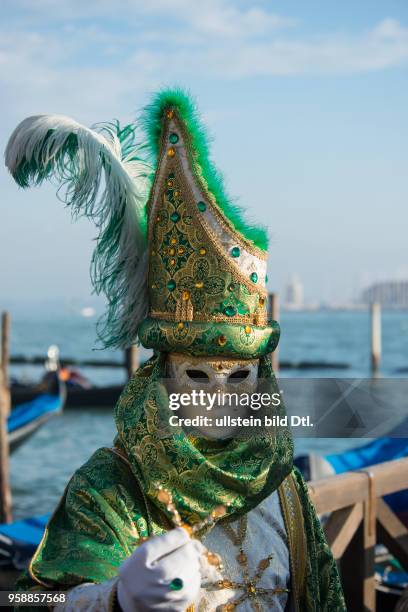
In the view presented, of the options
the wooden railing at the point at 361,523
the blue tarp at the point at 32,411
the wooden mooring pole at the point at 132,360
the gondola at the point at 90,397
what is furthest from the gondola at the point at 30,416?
the wooden railing at the point at 361,523

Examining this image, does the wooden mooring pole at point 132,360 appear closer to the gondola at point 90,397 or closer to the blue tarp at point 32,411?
the blue tarp at point 32,411

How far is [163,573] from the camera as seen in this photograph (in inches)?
59.7

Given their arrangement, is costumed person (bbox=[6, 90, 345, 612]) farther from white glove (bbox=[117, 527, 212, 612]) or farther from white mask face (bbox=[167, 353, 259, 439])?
white glove (bbox=[117, 527, 212, 612])

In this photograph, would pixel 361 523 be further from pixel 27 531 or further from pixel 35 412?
pixel 35 412

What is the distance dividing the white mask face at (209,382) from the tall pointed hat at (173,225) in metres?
0.05

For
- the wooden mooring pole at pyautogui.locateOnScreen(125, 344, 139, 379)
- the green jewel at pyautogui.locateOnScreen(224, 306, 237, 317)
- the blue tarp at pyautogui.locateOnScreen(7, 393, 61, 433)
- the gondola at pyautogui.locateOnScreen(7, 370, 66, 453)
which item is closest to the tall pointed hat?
the green jewel at pyautogui.locateOnScreen(224, 306, 237, 317)

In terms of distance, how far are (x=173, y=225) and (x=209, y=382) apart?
387 mm

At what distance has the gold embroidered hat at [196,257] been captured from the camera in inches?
81.2

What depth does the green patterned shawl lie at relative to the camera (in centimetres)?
187

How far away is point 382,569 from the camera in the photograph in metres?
5.68

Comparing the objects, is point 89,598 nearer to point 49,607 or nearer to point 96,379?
point 49,607

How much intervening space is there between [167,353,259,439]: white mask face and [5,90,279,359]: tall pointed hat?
0.17 ft

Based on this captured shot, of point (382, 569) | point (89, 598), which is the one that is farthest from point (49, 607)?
point (382, 569)

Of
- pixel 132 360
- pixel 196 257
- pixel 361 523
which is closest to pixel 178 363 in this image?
pixel 196 257
